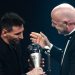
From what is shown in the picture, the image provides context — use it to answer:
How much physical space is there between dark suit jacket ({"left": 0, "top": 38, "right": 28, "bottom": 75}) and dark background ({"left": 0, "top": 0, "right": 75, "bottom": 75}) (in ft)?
7.16

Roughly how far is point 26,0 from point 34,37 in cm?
216

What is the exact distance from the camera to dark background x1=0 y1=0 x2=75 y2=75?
479 cm

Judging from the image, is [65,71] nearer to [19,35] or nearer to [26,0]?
[19,35]

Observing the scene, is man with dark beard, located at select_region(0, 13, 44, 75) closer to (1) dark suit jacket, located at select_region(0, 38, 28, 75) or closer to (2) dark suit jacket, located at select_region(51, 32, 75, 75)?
(1) dark suit jacket, located at select_region(0, 38, 28, 75)

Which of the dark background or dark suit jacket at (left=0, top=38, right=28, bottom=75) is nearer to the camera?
dark suit jacket at (left=0, top=38, right=28, bottom=75)

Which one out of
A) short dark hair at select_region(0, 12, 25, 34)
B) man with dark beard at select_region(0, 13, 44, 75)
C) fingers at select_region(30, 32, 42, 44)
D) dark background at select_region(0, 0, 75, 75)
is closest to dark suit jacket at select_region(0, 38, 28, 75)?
man with dark beard at select_region(0, 13, 44, 75)

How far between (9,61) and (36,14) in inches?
96.8

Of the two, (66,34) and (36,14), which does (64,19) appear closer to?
(66,34)

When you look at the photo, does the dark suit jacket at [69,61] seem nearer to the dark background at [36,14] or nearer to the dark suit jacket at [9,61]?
the dark suit jacket at [9,61]

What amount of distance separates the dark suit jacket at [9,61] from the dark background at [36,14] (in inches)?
86.0

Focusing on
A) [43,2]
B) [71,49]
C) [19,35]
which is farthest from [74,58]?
[43,2]

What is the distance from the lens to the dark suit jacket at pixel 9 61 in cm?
246

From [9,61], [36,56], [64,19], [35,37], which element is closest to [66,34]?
[64,19]

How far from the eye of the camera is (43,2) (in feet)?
15.9
